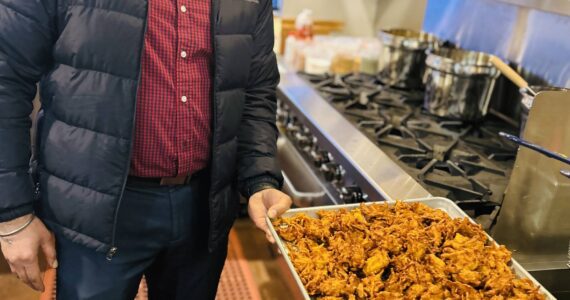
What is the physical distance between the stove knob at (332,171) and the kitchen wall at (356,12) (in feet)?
4.32

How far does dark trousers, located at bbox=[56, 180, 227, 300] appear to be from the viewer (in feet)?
3.74

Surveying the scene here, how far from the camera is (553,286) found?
1.12 metres

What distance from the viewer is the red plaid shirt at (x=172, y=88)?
106 cm

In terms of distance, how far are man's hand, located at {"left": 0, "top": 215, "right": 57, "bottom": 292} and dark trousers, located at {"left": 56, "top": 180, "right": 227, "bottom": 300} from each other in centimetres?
4

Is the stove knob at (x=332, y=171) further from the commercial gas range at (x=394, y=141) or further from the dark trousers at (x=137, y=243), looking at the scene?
the dark trousers at (x=137, y=243)

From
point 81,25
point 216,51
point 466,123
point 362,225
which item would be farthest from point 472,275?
point 466,123

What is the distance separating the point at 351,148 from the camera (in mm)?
1583

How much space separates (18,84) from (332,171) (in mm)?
1002

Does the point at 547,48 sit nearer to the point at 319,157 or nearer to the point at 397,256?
the point at 319,157

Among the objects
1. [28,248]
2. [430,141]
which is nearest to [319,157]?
[430,141]

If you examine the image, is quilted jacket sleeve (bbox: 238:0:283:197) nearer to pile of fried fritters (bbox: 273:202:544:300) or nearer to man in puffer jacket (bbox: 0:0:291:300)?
man in puffer jacket (bbox: 0:0:291:300)

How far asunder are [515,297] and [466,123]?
112 cm

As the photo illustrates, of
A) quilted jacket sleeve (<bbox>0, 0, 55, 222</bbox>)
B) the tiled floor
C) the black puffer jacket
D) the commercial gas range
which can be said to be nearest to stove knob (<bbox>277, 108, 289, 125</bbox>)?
the commercial gas range

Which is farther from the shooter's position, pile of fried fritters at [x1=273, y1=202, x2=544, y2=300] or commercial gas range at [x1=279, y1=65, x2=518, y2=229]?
commercial gas range at [x1=279, y1=65, x2=518, y2=229]
